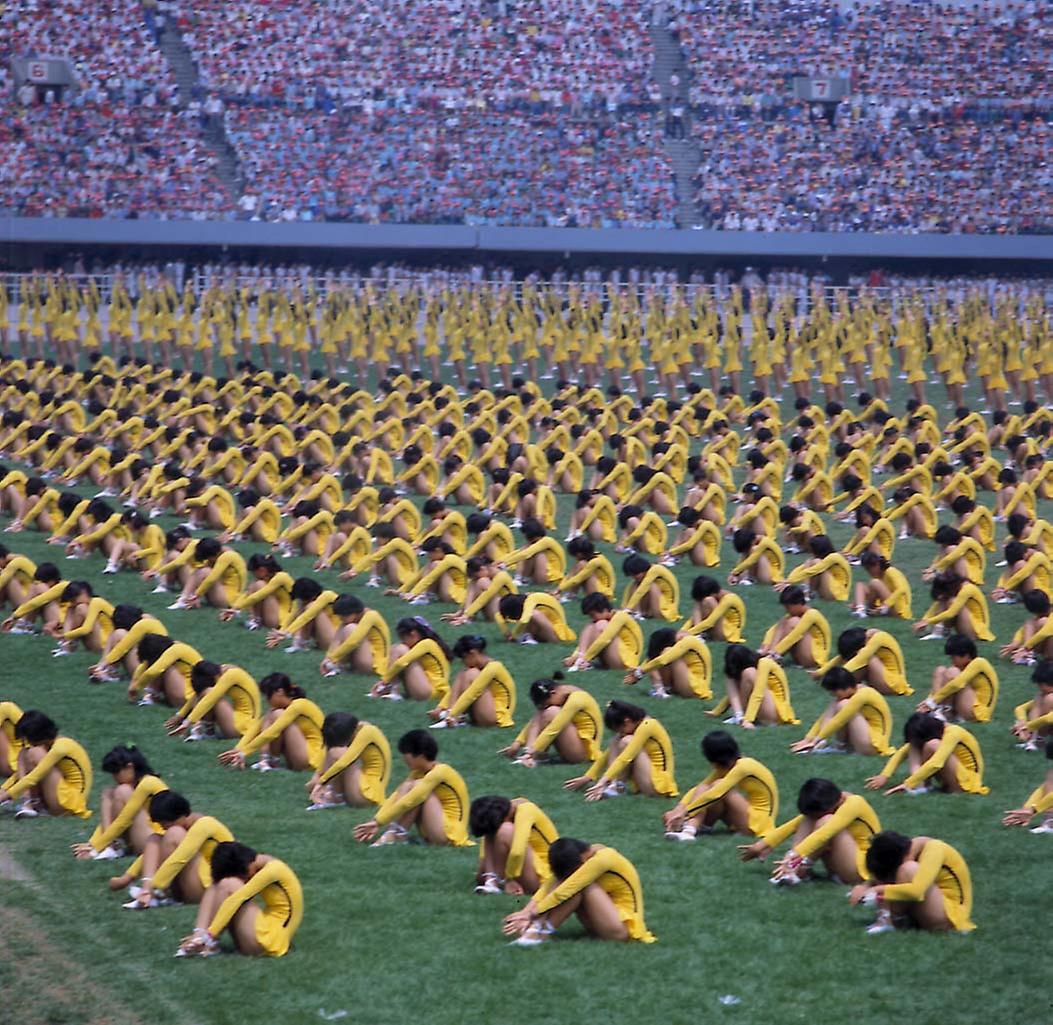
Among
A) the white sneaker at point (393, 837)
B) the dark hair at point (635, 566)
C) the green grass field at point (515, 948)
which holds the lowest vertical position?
the green grass field at point (515, 948)

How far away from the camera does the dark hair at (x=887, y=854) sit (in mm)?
8125

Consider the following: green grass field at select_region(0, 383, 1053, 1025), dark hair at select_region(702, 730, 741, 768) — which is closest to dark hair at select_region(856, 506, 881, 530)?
green grass field at select_region(0, 383, 1053, 1025)

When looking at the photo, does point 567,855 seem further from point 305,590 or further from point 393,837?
point 305,590

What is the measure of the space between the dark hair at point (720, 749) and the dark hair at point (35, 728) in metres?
3.41

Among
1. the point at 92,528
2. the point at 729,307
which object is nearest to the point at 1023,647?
the point at 92,528

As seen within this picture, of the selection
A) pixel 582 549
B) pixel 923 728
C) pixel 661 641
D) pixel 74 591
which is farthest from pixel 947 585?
pixel 74 591

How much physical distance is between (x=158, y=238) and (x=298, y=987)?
94.7ft

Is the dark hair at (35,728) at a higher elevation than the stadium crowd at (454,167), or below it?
below

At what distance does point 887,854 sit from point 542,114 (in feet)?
109

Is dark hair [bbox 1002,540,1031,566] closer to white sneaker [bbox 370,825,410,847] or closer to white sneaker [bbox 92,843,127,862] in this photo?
white sneaker [bbox 370,825,410,847]

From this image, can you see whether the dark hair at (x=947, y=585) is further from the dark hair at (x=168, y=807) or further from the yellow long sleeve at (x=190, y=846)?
the dark hair at (x=168, y=807)

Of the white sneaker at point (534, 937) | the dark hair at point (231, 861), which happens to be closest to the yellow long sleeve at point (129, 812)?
the dark hair at point (231, 861)

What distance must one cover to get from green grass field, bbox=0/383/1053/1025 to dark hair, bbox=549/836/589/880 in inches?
14.0

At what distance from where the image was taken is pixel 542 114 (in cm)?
4003
